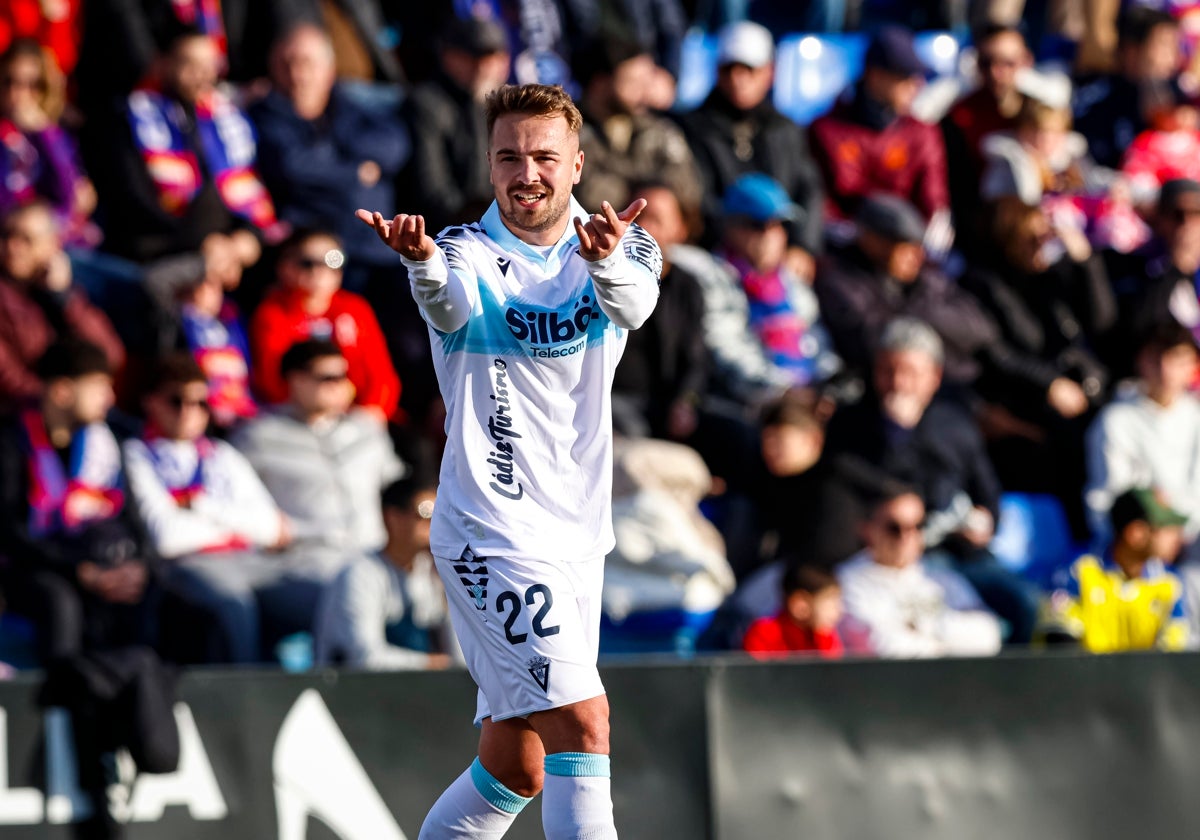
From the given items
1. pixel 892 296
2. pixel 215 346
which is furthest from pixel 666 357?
pixel 215 346

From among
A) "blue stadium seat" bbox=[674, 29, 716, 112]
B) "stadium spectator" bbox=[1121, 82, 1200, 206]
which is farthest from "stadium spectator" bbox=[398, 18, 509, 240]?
"stadium spectator" bbox=[1121, 82, 1200, 206]

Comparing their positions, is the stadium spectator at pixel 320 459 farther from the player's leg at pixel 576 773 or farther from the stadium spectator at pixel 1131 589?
the player's leg at pixel 576 773

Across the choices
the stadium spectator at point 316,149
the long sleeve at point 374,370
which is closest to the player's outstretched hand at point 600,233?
the long sleeve at point 374,370

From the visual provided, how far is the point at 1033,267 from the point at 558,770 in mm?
7265

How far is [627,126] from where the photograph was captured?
1096 centimetres

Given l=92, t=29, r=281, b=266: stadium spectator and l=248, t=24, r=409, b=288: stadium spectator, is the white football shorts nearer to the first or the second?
l=92, t=29, r=281, b=266: stadium spectator

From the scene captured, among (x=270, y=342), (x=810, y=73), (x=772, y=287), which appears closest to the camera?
(x=270, y=342)

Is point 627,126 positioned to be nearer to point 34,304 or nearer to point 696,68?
point 696,68

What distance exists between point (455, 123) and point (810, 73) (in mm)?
3541

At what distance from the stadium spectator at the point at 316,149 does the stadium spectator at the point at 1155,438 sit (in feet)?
13.8

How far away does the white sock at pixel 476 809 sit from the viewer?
5.24 meters

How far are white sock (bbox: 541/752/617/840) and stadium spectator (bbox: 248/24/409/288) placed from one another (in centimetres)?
565

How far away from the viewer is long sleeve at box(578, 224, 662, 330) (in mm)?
4836

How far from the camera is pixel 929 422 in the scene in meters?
10.0
